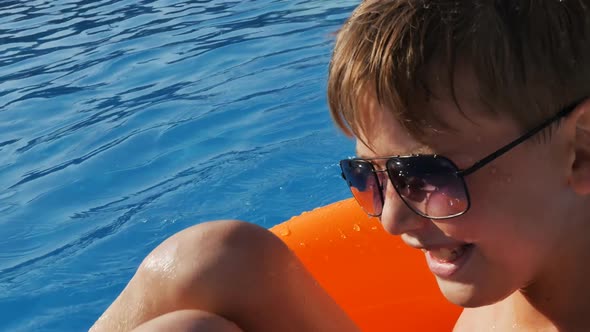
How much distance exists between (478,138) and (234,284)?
69 cm

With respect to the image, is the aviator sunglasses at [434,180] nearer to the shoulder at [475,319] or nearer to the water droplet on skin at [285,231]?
the shoulder at [475,319]

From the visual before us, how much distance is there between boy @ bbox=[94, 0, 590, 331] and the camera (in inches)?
60.0

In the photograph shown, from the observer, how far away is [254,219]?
414 centimetres

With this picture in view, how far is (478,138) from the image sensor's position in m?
1.57

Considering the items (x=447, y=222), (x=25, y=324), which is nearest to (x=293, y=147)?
(x=25, y=324)

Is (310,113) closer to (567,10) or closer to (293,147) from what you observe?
(293,147)

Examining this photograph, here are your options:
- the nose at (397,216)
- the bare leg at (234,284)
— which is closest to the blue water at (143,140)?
the bare leg at (234,284)

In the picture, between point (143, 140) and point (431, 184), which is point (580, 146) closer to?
point (431, 184)

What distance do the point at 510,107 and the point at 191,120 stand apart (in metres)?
3.73

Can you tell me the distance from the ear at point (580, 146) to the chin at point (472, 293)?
244mm

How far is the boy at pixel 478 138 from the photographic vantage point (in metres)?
1.52

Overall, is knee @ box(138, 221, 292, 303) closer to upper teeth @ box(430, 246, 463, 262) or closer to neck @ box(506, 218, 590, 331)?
upper teeth @ box(430, 246, 463, 262)

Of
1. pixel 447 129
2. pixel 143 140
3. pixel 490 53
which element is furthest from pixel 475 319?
pixel 143 140

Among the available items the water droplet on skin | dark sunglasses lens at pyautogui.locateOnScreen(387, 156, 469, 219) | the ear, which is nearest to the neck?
the ear
